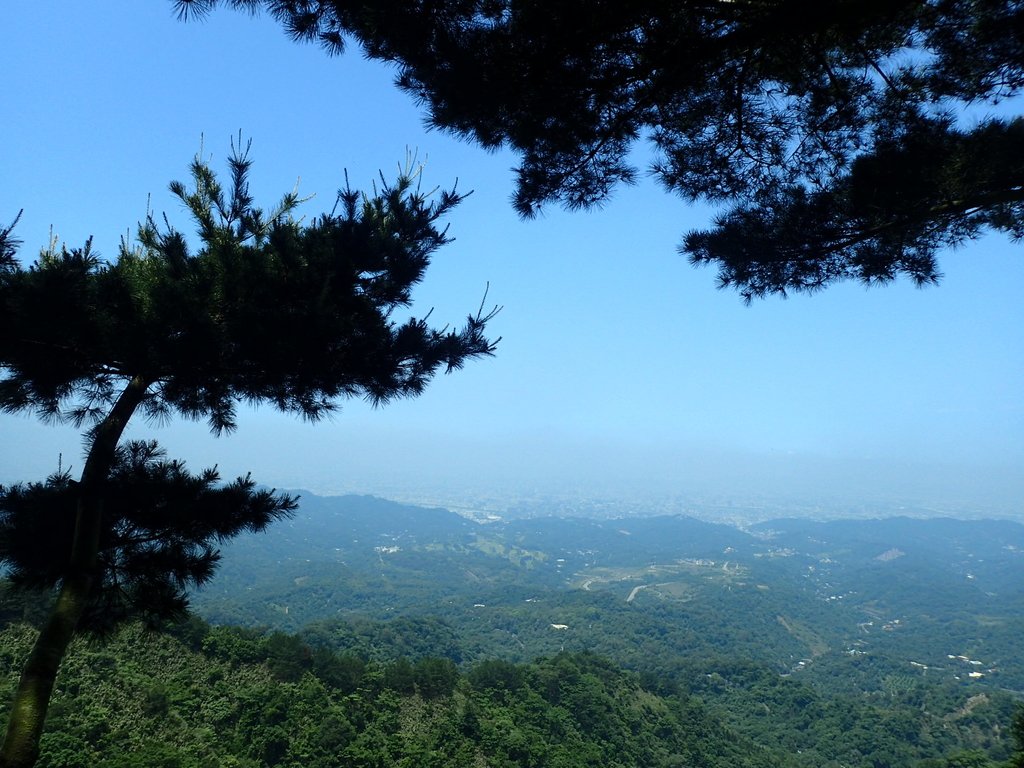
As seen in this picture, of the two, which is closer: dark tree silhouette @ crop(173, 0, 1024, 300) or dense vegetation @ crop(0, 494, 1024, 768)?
dark tree silhouette @ crop(173, 0, 1024, 300)

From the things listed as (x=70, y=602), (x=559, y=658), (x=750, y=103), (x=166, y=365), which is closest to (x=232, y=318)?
(x=166, y=365)

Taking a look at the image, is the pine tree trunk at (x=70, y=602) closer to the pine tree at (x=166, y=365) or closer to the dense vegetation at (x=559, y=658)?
the pine tree at (x=166, y=365)

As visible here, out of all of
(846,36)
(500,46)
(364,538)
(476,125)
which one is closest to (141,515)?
(476,125)

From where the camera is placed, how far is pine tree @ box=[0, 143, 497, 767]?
2.40 m

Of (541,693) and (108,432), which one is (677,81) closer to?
(108,432)

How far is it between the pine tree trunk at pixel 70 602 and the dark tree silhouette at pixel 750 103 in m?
2.04

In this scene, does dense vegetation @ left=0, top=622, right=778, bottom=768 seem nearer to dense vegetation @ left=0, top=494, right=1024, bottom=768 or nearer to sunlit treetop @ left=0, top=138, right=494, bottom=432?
dense vegetation @ left=0, top=494, right=1024, bottom=768

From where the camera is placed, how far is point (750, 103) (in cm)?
330

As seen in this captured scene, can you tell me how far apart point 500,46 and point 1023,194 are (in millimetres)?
2908

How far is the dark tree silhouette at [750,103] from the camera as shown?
2.63m

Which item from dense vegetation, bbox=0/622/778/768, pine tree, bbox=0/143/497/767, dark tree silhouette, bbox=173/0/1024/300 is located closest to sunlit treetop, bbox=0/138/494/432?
pine tree, bbox=0/143/497/767

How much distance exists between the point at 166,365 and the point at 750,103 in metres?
3.65

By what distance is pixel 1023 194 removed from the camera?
9.33 feet

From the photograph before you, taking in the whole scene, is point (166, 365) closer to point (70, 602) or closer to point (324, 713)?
point (70, 602)
